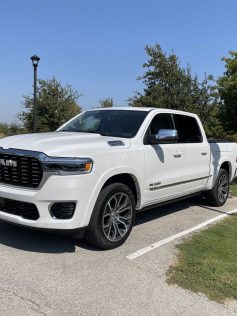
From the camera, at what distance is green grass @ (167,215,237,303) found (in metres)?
4.33

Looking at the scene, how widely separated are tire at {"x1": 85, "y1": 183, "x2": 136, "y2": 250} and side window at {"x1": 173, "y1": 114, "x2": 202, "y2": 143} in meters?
1.91

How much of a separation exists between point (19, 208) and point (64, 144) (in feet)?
→ 3.00

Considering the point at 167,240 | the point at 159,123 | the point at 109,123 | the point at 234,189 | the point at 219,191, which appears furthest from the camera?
the point at 234,189

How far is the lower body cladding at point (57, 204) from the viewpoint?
186 inches

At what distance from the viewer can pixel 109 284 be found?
4.31m

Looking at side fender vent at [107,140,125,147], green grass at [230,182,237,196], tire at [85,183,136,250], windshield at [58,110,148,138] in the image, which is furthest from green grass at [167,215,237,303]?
green grass at [230,182,237,196]

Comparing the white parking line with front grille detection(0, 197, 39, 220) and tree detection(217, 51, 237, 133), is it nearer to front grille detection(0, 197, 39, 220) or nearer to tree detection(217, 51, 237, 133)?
front grille detection(0, 197, 39, 220)

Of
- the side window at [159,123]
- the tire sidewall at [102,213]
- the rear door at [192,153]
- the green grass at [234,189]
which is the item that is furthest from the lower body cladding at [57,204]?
the green grass at [234,189]

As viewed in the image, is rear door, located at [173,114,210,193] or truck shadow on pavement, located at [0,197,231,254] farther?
rear door, located at [173,114,210,193]

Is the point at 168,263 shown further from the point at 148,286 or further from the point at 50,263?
the point at 50,263

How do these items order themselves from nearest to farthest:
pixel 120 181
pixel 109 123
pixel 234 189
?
pixel 120 181
pixel 109 123
pixel 234 189

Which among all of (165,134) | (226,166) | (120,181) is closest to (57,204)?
(120,181)

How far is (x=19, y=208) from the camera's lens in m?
4.96

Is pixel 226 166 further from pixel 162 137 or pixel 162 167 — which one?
pixel 162 137
